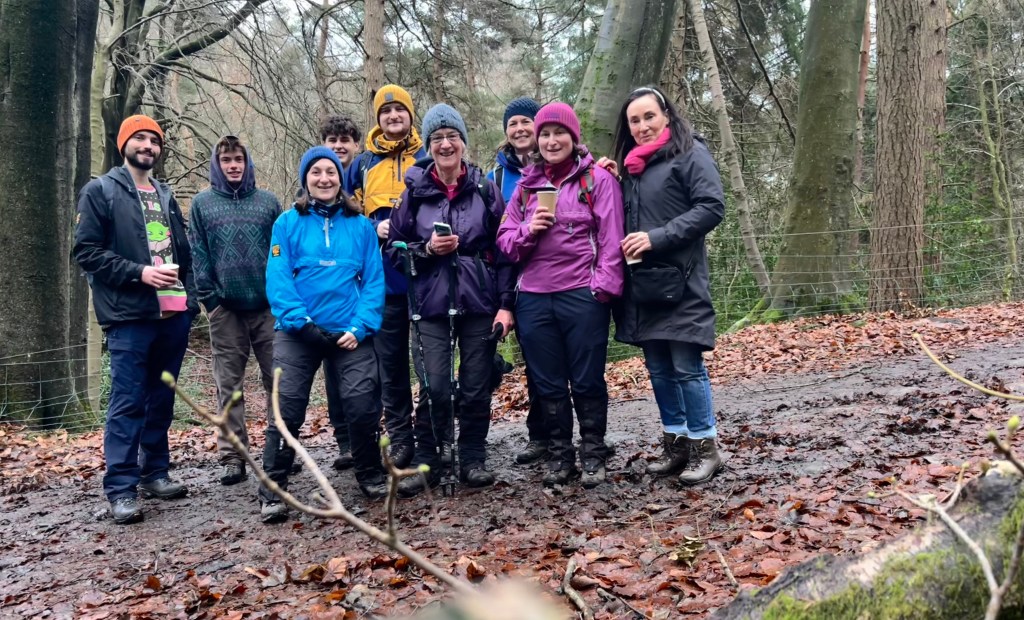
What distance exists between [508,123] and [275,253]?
6.01 feet

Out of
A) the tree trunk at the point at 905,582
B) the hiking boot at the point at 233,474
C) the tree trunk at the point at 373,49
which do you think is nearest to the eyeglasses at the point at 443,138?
the hiking boot at the point at 233,474

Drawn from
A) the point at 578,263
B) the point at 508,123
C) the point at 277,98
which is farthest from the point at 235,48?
the point at 578,263

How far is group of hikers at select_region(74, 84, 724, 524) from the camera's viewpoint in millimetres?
3957

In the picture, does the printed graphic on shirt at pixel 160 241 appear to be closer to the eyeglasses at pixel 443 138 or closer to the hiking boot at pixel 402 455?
the hiking boot at pixel 402 455

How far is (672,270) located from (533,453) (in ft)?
5.56

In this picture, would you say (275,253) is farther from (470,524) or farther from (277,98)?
(277,98)

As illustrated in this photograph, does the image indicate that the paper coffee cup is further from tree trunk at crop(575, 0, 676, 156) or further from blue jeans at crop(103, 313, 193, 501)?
tree trunk at crop(575, 0, 676, 156)

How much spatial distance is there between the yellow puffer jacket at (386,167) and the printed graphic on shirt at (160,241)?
126cm

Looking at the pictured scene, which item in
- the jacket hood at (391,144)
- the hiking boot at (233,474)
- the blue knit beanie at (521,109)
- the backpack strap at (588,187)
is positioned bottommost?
the hiking boot at (233,474)

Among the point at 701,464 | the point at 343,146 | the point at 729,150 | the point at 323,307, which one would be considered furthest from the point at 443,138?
the point at 729,150

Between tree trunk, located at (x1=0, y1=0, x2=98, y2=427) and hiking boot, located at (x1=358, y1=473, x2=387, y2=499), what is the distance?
4.49 m

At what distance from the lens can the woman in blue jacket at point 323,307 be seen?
411 centimetres

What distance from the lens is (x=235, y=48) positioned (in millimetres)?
11258

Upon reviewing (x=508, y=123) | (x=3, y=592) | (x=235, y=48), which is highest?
(x=235, y=48)
